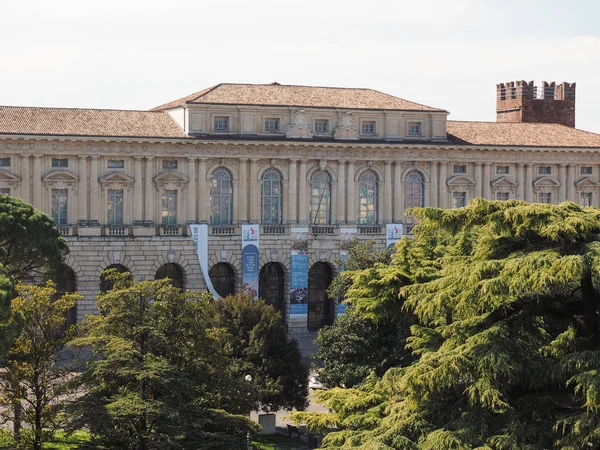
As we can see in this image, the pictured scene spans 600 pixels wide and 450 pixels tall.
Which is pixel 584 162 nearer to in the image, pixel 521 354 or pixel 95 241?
pixel 95 241

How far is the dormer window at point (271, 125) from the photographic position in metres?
90.1

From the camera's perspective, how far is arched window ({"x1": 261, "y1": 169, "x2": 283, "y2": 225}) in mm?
90250

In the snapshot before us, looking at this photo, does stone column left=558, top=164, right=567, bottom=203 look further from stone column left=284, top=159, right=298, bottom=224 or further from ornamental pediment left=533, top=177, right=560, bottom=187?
stone column left=284, top=159, right=298, bottom=224

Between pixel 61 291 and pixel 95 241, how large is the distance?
367cm

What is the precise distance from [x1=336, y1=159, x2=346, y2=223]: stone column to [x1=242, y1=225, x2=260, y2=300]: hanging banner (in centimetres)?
603

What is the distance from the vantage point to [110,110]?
88.8 metres

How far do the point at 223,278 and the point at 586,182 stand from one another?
2720 cm

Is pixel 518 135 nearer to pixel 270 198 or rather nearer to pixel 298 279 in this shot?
pixel 270 198

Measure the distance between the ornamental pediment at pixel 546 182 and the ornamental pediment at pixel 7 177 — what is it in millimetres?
35778

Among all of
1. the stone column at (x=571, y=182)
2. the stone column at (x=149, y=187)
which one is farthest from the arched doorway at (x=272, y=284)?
the stone column at (x=571, y=182)

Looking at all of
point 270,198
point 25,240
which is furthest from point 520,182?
point 25,240

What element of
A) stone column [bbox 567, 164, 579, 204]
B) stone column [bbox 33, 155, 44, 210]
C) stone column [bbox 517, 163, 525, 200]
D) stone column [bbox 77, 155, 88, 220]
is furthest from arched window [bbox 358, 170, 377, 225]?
stone column [bbox 33, 155, 44, 210]

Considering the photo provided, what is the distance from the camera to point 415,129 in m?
93.9

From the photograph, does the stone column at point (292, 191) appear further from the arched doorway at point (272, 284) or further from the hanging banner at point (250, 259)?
the arched doorway at point (272, 284)
